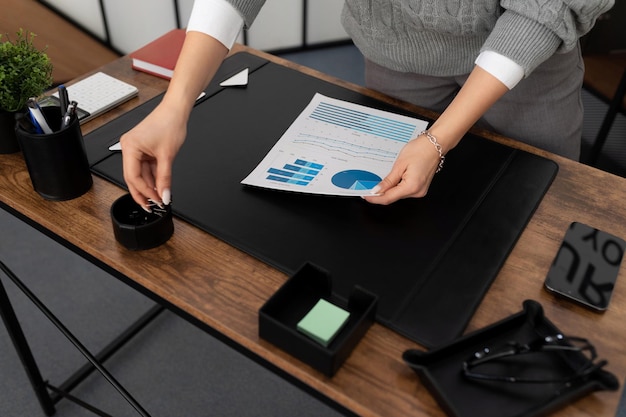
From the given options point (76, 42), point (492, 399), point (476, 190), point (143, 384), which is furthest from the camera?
point (76, 42)

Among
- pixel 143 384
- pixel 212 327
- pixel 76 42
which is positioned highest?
pixel 212 327

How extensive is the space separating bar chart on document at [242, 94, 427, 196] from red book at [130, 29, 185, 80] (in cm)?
35

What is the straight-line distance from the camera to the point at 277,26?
3.08 m

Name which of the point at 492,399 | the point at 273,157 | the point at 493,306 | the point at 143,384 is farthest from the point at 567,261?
the point at 143,384

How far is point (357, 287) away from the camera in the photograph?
2.26ft

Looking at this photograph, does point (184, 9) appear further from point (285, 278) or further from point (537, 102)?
point (285, 278)

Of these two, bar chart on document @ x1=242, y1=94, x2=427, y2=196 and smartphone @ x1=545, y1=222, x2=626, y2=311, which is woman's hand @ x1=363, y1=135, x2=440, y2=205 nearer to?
bar chart on document @ x1=242, y1=94, x2=427, y2=196

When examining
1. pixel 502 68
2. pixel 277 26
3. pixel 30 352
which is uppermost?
pixel 502 68

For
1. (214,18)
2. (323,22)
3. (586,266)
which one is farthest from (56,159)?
(323,22)

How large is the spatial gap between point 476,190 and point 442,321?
0.31m

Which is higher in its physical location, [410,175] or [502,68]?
[502,68]

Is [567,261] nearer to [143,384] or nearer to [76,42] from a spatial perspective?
[143,384]

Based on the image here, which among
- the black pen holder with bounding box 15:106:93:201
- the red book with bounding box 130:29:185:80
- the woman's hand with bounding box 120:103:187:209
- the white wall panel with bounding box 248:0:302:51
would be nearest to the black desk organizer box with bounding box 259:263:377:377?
the woman's hand with bounding box 120:103:187:209

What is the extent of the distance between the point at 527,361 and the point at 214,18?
73 centimetres
